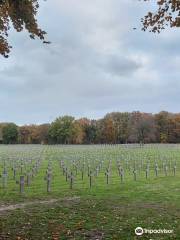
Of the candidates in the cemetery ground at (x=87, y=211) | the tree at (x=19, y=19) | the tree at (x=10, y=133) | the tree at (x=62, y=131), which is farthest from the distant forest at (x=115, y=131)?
the tree at (x=19, y=19)

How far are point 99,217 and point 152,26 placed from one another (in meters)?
5.84

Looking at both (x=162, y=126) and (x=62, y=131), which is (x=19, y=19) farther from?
(x=162, y=126)

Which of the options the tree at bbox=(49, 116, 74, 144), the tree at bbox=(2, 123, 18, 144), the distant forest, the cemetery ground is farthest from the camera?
A: the tree at bbox=(2, 123, 18, 144)

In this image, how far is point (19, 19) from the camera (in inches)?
535

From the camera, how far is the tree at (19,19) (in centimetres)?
1289

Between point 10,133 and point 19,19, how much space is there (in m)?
125

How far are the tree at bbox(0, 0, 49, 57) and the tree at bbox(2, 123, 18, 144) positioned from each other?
123716mm

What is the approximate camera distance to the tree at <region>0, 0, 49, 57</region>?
42.3ft

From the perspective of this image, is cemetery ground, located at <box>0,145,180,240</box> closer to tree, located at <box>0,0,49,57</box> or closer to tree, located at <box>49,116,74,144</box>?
tree, located at <box>0,0,49,57</box>

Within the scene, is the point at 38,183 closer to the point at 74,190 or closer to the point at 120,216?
the point at 74,190

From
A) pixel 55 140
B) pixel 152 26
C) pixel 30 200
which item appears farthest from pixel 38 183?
pixel 55 140

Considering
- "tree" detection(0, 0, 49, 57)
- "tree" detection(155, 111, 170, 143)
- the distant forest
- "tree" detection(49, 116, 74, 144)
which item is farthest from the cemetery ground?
"tree" detection(155, 111, 170, 143)

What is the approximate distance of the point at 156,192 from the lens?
59.2ft

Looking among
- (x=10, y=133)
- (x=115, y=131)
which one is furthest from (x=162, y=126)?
(x=10, y=133)
